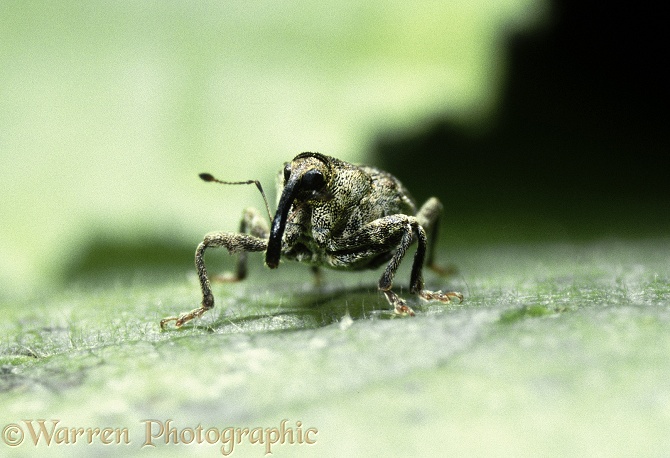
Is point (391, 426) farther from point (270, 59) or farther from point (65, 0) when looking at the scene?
point (65, 0)

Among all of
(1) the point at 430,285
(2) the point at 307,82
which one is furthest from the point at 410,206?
(2) the point at 307,82

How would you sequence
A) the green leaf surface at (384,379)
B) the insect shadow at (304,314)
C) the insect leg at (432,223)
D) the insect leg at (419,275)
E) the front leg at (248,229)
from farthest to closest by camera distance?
the insect leg at (432,223)
the front leg at (248,229)
the insect leg at (419,275)
the insect shadow at (304,314)
the green leaf surface at (384,379)

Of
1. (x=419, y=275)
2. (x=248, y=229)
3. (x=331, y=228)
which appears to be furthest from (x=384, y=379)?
(x=248, y=229)

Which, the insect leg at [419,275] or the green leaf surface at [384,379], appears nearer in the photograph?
the green leaf surface at [384,379]

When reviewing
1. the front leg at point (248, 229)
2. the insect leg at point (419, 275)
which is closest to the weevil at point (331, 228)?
the insect leg at point (419, 275)

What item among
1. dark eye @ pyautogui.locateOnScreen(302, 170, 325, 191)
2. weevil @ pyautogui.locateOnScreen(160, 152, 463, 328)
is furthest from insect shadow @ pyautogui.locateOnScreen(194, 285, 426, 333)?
dark eye @ pyautogui.locateOnScreen(302, 170, 325, 191)

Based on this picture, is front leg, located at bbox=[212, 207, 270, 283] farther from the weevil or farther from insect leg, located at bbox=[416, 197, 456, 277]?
insect leg, located at bbox=[416, 197, 456, 277]

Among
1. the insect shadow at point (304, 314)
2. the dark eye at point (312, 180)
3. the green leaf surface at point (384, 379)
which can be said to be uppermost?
the dark eye at point (312, 180)

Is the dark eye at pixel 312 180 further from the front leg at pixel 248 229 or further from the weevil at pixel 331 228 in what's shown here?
the front leg at pixel 248 229
